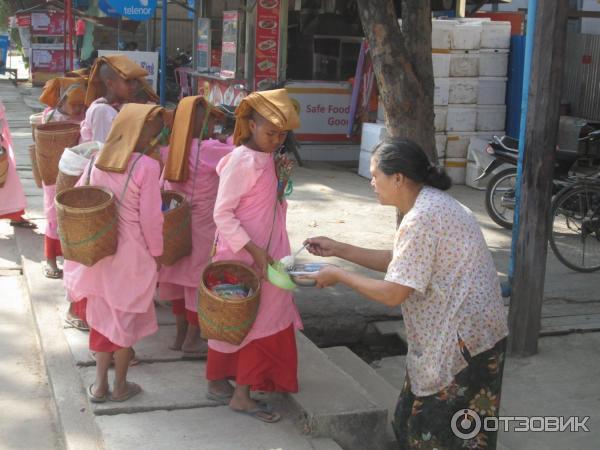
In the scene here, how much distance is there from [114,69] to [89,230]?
1.85 m

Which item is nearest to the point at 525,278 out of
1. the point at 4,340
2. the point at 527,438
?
the point at 527,438

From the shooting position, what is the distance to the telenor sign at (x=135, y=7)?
11979mm

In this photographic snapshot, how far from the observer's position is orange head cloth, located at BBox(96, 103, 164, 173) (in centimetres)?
405

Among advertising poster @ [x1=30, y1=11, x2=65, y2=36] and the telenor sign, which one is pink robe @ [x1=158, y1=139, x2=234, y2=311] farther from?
advertising poster @ [x1=30, y1=11, x2=65, y2=36]

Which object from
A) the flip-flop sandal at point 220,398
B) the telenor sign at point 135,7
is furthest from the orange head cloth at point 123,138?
the telenor sign at point 135,7

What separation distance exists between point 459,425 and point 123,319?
5.69 feet

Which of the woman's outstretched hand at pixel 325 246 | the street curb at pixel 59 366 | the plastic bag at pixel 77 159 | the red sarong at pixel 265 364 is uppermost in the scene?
the plastic bag at pixel 77 159

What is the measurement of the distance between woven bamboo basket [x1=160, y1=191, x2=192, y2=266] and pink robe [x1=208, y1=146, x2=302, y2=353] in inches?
18.1

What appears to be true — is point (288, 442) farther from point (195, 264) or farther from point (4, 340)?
point (4, 340)

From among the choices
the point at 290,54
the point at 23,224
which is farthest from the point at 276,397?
the point at 290,54

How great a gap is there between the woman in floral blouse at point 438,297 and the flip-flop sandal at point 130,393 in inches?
54.9

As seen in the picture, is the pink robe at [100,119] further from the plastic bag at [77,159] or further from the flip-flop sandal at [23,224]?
the flip-flop sandal at [23,224]

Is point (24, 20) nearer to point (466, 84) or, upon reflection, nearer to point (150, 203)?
point (466, 84)

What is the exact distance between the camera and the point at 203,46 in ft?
45.6
